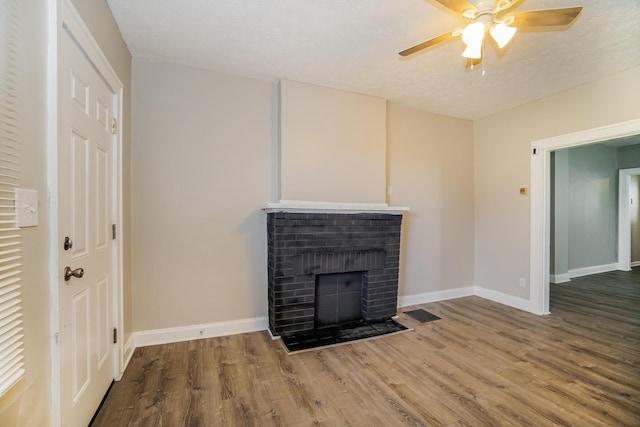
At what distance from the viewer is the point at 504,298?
3861 millimetres

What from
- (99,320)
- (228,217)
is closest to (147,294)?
(99,320)

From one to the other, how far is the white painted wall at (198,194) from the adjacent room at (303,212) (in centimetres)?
2

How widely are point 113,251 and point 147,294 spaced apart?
0.72 meters

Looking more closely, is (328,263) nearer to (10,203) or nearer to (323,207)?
(323,207)

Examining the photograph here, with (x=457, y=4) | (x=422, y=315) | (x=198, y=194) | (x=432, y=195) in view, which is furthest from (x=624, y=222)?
(x=198, y=194)

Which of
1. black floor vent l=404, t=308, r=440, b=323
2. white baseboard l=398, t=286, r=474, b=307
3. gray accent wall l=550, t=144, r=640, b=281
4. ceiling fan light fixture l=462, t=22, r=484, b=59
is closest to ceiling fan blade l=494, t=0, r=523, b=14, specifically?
ceiling fan light fixture l=462, t=22, r=484, b=59

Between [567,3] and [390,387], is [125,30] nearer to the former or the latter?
[567,3]

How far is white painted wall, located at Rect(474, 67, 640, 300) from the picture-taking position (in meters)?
2.88

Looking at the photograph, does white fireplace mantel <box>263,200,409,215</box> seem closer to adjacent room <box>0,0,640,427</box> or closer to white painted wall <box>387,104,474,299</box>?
adjacent room <box>0,0,640,427</box>

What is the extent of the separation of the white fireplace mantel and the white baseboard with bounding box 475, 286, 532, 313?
82.5 inches

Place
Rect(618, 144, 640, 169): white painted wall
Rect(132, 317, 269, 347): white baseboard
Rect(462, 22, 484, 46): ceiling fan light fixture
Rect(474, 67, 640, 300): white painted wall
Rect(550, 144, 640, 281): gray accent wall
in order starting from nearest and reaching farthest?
Rect(462, 22, 484, 46): ceiling fan light fixture → Rect(132, 317, 269, 347): white baseboard → Rect(474, 67, 640, 300): white painted wall → Rect(550, 144, 640, 281): gray accent wall → Rect(618, 144, 640, 169): white painted wall

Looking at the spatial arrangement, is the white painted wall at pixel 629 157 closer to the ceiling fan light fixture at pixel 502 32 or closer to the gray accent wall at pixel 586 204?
the gray accent wall at pixel 586 204

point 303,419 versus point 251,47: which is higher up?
point 251,47

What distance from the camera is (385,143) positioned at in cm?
349
